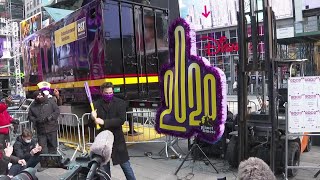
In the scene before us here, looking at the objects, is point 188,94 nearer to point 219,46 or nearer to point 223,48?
point 223,48

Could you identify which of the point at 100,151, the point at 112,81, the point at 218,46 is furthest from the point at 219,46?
the point at 100,151

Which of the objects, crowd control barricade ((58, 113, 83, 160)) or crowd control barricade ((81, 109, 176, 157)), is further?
crowd control barricade ((81, 109, 176, 157))

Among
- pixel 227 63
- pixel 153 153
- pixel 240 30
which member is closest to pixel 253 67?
pixel 240 30

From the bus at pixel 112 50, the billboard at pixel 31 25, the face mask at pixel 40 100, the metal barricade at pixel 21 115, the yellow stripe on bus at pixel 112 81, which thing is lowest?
the metal barricade at pixel 21 115

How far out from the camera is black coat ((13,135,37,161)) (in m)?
6.10

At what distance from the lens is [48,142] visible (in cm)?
727

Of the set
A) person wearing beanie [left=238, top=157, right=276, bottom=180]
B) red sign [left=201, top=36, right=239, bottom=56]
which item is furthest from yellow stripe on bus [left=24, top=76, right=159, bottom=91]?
red sign [left=201, top=36, right=239, bottom=56]

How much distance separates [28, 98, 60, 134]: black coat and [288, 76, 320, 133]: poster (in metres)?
4.35

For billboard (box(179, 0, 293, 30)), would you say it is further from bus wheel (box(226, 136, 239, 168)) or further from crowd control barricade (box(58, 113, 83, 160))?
bus wheel (box(226, 136, 239, 168))

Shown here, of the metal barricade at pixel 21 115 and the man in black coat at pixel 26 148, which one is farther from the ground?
the metal barricade at pixel 21 115

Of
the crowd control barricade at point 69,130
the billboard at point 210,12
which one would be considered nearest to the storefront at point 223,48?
the billboard at point 210,12

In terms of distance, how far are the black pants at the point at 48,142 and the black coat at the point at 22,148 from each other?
742 millimetres

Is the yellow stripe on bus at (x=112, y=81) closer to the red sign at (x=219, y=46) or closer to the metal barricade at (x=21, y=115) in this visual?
the metal barricade at (x=21, y=115)

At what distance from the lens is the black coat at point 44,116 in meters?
6.98
